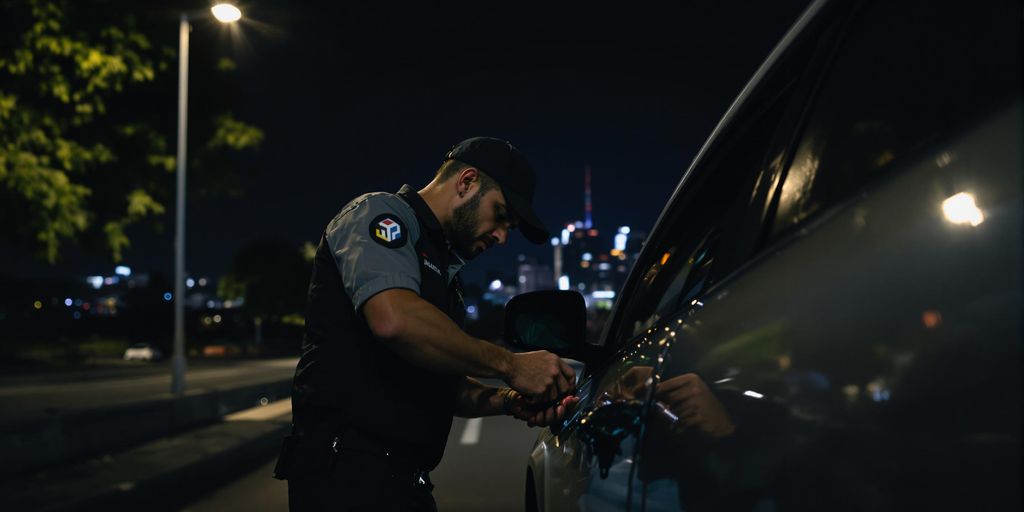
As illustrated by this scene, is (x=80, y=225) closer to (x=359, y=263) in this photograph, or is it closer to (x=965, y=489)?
(x=359, y=263)

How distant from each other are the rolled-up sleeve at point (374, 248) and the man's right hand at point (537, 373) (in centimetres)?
31

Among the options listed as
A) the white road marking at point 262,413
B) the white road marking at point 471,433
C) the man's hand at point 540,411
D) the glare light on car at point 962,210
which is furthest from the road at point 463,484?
the glare light on car at point 962,210

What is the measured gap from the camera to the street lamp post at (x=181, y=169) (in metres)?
16.8

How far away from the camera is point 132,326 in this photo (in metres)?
91.9

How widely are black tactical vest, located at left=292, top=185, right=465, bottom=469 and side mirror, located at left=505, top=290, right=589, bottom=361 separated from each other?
0.24 meters

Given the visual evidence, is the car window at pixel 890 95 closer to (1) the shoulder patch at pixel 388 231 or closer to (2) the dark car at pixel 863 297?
(2) the dark car at pixel 863 297

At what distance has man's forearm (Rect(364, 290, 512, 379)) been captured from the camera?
2.29m

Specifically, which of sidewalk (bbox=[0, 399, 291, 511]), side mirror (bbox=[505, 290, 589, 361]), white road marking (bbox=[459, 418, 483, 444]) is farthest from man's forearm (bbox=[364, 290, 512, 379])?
white road marking (bbox=[459, 418, 483, 444])

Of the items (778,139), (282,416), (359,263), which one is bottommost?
(282,416)

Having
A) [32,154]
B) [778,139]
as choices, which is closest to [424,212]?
[778,139]

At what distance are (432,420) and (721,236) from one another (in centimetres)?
119

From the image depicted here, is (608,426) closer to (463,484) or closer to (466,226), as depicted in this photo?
(466,226)

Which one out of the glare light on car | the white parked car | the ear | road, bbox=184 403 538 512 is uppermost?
the ear

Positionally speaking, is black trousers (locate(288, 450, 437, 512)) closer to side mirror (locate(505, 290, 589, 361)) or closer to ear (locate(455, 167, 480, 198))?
side mirror (locate(505, 290, 589, 361))
